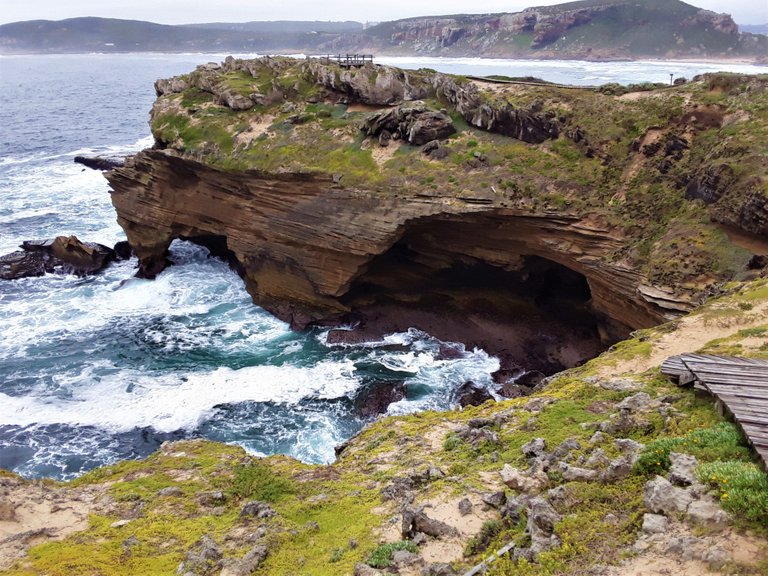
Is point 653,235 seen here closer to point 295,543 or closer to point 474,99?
point 474,99

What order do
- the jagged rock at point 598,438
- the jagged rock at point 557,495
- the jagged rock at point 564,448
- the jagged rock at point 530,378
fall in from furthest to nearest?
the jagged rock at point 530,378 → the jagged rock at point 598,438 → the jagged rock at point 564,448 → the jagged rock at point 557,495

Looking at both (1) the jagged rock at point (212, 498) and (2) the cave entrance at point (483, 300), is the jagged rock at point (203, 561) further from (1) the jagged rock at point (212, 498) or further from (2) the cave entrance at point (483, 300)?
(2) the cave entrance at point (483, 300)

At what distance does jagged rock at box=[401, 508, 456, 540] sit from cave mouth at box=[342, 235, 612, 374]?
17.3 m

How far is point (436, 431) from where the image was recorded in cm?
1377

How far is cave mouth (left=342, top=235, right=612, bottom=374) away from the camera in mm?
26183

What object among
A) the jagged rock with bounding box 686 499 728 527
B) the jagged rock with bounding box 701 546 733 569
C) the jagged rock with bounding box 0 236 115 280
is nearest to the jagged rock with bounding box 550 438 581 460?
the jagged rock with bounding box 686 499 728 527

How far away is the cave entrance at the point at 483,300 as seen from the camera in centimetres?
2622

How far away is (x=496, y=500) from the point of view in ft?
29.9

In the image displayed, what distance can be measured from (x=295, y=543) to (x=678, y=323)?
13030 mm

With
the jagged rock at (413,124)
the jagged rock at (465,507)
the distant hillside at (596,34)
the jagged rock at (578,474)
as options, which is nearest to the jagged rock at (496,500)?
the jagged rock at (465,507)


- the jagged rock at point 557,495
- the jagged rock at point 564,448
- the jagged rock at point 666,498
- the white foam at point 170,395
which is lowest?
the white foam at point 170,395

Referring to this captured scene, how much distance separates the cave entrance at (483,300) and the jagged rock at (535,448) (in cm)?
1486

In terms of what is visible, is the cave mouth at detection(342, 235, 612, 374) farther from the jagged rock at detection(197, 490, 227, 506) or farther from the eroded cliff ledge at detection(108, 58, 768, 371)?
the jagged rock at detection(197, 490, 227, 506)

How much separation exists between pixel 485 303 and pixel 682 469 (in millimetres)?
20881
